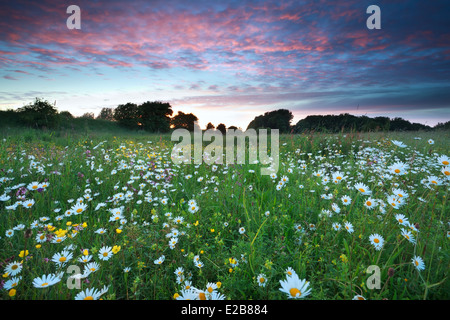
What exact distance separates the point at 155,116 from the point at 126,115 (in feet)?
12.4

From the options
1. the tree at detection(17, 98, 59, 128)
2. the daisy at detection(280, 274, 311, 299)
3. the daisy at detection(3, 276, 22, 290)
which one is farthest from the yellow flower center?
the tree at detection(17, 98, 59, 128)

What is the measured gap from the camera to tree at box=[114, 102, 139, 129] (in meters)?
23.5

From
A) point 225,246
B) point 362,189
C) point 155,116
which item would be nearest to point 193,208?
point 225,246

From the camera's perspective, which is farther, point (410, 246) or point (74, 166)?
point (74, 166)

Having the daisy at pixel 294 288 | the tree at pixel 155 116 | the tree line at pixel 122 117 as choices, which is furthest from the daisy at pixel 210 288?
the tree at pixel 155 116

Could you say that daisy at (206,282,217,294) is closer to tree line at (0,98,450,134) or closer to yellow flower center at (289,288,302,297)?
yellow flower center at (289,288,302,297)

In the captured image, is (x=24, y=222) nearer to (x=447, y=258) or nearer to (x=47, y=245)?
(x=47, y=245)

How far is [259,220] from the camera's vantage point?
2.19m

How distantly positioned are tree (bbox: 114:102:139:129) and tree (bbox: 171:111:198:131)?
260 inches

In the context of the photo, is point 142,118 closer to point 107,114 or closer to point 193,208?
point 107,114
